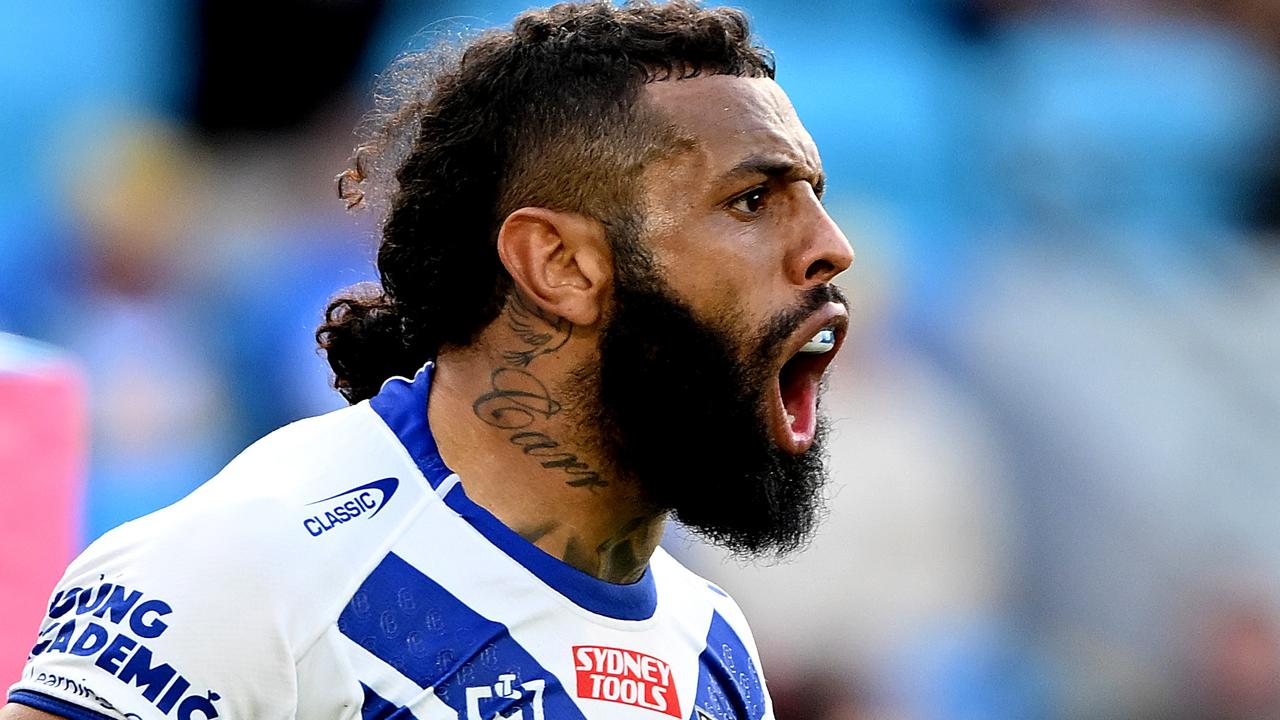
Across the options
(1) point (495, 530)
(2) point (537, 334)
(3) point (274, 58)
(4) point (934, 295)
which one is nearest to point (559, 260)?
(2) point (537, 334)

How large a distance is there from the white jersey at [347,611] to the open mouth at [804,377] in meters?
0.39

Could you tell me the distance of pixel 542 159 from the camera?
2.88 meters

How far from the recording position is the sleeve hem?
233 centimetres

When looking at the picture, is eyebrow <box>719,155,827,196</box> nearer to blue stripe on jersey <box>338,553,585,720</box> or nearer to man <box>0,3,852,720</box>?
man <box>0,3,852,720</box>

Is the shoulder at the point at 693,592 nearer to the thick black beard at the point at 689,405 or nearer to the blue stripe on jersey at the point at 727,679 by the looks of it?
the blue stripe on jersey at the point at 727,679

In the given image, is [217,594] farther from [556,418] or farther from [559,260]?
[559,260]

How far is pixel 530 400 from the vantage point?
285 cm

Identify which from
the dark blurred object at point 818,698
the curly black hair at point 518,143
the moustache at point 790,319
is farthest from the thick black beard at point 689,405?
the dark blurred object at point 818,698

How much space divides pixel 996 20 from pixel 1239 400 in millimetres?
1961

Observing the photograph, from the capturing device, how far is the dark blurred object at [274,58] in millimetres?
7242

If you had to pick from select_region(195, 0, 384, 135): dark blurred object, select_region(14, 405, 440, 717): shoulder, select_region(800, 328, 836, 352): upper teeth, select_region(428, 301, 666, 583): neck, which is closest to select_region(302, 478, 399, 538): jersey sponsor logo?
select_region(14, 405, 440, 717): shoulder

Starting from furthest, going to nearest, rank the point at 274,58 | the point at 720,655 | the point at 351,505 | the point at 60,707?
1. the point at 274,58
2. the point at 720,655
3. the point at 351,505
4. the point at 60,707

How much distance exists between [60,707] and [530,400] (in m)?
0.90

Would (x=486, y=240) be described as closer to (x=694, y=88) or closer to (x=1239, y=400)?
(x=694, y=88)
